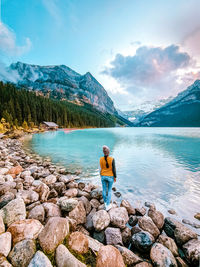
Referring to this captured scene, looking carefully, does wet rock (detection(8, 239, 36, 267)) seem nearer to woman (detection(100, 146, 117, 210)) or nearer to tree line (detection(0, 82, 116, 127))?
woman (detection(100, 146, 117, 210))

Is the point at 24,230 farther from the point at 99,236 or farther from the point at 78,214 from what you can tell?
the point at 99,236

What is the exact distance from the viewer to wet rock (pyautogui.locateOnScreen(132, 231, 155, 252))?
11.6 feet

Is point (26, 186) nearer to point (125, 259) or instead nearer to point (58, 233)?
point (58, 233)

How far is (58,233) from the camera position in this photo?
127 inches

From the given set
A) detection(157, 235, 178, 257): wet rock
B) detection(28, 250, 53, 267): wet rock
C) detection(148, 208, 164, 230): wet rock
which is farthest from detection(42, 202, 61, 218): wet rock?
detection(148, 208, 164, 230): wet rock

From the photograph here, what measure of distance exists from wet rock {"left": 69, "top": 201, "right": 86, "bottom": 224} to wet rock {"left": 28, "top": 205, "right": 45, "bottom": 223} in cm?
97

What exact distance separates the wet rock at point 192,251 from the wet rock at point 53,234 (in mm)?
3429

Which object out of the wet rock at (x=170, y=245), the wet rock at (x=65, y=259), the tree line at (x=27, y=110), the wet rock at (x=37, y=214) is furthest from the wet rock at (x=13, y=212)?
the tree line at (x=27, y=110)

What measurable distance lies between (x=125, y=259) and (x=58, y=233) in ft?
6.05

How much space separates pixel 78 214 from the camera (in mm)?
4590

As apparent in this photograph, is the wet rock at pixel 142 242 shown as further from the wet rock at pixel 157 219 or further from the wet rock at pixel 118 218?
the wet rock at pixel 157 219

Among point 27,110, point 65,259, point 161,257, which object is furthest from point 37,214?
point 27,110

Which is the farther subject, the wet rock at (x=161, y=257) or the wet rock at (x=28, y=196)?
the wet rock at (x=28, y=196)

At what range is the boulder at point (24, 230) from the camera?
3.17m
